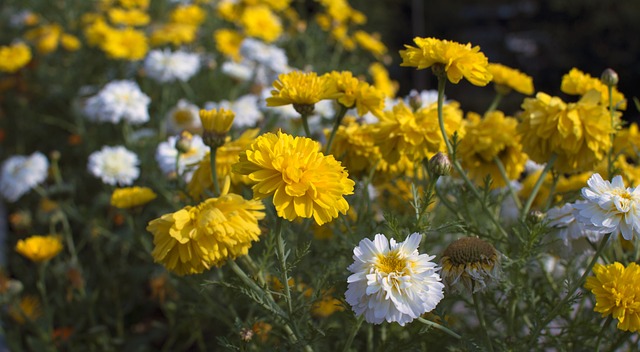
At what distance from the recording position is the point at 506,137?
1617 millimetres

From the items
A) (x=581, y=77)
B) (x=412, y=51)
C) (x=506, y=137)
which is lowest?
(x=506, y=137)

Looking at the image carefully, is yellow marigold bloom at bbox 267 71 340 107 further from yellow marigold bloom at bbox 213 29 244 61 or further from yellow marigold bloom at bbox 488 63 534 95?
yellow marigold bloom at bbox 213 29 244 61

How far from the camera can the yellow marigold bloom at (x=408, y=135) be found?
1479mm

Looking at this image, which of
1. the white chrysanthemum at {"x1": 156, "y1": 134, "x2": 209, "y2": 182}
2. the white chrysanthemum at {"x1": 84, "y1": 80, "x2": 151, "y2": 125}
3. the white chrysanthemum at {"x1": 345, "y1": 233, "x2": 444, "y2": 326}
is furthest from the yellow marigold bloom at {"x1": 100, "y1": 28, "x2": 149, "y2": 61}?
the white chrysanthemum at {"x1": 345, "y1": 233, "x2": 444, "y2": 326}

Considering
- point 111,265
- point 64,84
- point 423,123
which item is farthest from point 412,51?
point 64,84

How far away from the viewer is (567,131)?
4.75ft

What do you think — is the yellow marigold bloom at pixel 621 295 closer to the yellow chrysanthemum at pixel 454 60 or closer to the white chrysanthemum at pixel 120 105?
the yellow chrysanthemum at pixel 454 60

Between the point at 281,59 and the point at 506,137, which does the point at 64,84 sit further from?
the point at 506,137

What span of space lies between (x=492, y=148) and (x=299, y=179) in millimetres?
686

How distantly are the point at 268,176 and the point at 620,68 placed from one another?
4803 millimetres

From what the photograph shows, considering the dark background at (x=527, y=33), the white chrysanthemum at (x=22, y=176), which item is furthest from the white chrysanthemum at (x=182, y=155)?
the dark background at (x=527, y=33)

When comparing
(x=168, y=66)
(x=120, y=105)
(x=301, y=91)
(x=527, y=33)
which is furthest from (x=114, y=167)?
(x=527, y=33)

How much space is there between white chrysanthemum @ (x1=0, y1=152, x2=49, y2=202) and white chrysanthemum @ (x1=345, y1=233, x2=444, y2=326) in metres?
1.93

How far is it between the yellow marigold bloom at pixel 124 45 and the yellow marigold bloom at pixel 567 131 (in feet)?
7.15
